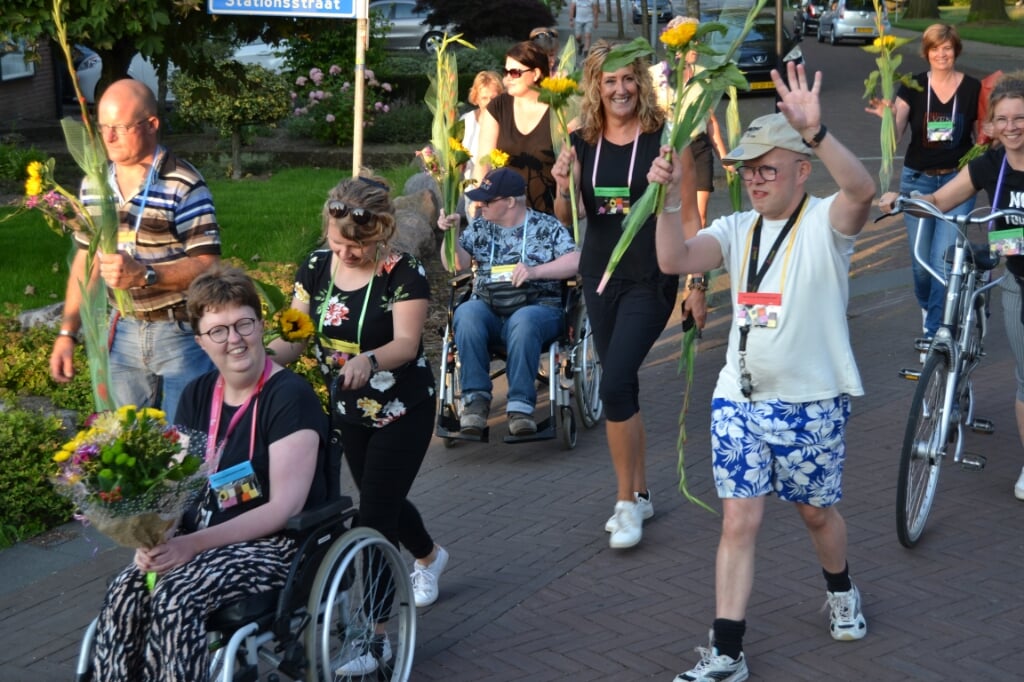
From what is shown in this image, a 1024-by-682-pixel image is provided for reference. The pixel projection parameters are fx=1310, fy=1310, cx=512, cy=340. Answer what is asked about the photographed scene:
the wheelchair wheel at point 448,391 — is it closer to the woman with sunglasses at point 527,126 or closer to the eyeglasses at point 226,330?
the woman with sunglasses at point 527,126

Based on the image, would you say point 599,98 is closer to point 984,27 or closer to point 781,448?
point 781,448

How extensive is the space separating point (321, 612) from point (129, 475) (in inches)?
33.3

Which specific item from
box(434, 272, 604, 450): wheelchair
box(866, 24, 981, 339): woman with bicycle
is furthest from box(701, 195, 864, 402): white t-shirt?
box(866, 24, 981, 339): woman with bicycle

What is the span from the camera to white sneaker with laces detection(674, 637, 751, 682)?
4.50 meters

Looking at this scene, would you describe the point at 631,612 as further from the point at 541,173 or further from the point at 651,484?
the point at 541,173

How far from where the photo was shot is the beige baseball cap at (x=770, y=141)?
428 cm

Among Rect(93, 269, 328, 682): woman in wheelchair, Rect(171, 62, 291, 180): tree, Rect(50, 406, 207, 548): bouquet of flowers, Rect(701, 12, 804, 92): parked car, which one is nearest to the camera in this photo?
Rect(50, 406, 207, 548): bouquet of flowers

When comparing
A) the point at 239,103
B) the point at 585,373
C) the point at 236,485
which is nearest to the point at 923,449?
the point at 585,373

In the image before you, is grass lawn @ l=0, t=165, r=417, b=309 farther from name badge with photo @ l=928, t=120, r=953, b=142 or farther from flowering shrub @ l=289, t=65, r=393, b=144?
name badge with photo @ l=928, t=120, r=953, b=142

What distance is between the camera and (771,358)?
4.45 meters

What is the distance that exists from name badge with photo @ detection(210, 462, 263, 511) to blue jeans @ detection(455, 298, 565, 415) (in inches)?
126

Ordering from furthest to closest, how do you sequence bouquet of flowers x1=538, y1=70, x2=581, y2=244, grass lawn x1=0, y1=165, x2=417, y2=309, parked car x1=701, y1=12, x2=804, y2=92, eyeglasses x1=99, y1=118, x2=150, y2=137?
parked car x1=701, y1=12, x2=804, y2=92 < grass lawn x1=0, y1=165, x2=417, y2=309 < bouquet of flowers x1=538, y1=70, x2=581, y2=244 < eyeglasses x1=99, y1=118, x2=150, y2=137

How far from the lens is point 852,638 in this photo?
4.88 m

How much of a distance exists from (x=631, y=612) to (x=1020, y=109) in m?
2.98
